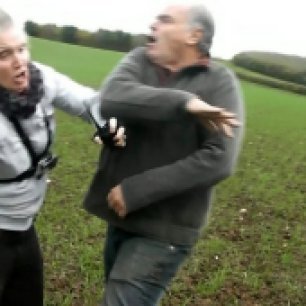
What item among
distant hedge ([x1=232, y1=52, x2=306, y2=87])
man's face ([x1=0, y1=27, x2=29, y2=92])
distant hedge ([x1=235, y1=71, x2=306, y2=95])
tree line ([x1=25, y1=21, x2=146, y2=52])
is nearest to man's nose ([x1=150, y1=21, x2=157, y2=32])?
man's face ([x1=0, y1=27, x2=29, y2=92])

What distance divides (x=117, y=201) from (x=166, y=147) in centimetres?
30

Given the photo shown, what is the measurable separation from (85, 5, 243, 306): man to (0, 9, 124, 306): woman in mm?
160

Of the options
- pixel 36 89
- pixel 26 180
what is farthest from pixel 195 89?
pixel 26 180

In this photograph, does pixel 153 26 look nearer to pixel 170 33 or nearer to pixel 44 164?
pixel 170 33

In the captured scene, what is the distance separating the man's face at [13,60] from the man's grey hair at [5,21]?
14mm

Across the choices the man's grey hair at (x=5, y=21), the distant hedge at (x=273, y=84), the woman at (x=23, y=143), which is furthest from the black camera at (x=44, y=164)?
the distant hedge at (x=273, y=84)

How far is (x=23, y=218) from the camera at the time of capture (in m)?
2.86

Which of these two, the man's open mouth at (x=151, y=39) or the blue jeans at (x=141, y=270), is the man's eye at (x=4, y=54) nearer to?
the man's open mouth at (x=151, y=39)

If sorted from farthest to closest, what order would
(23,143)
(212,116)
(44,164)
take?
1. (44,164)
2. (23,143)
3. (212,116)

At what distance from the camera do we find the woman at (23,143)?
8.36ft

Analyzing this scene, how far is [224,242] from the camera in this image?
6.02 metres

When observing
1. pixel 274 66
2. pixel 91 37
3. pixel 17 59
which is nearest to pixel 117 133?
pixel 17 59

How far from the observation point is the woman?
100 inches

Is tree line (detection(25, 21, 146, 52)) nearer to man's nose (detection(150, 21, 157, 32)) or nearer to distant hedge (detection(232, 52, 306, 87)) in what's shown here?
distant hedge (detection(232, 52, 306, 87))
